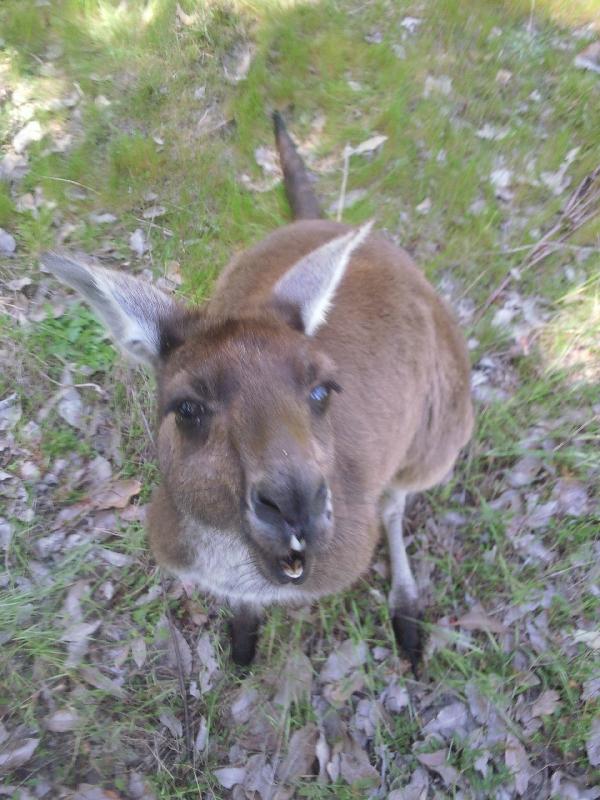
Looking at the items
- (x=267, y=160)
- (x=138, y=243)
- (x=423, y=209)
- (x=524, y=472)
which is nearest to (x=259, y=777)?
(x=524, y=472)

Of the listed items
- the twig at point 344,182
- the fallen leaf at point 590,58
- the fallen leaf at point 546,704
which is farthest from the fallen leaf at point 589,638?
the fallen leaf at point 590,58

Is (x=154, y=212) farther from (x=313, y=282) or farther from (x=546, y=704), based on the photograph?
(x=546, y=704)

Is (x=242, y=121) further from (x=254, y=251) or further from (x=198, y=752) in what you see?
(x=198, y=752)

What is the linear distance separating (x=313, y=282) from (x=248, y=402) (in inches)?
29.4

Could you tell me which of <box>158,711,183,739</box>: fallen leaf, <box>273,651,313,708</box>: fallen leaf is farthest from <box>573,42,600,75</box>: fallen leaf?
<box>158,711,183,739</box>: fallen leaf

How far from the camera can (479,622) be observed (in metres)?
3.85

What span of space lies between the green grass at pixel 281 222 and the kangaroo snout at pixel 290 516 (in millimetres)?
1918

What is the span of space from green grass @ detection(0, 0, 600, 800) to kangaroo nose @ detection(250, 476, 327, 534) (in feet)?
6.79

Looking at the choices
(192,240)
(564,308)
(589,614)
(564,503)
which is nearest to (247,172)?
(192,240)

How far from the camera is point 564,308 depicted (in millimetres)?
4688

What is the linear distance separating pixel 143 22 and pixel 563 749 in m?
6.39

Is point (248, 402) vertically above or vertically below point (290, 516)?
above

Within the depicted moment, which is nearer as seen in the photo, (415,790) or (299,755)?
(415,790)

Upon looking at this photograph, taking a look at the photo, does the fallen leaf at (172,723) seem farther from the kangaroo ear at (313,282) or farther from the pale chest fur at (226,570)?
the kangaroo ear at (313,282)
